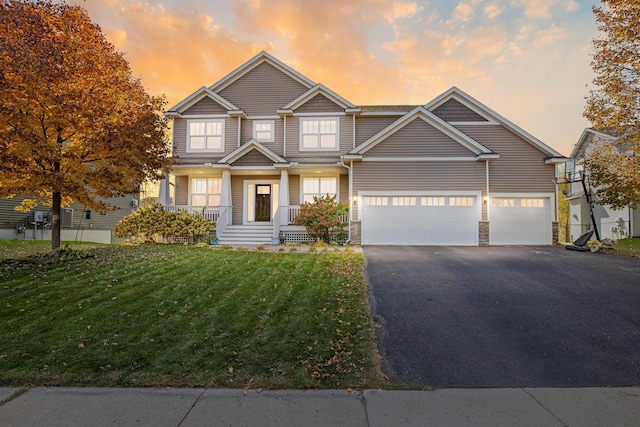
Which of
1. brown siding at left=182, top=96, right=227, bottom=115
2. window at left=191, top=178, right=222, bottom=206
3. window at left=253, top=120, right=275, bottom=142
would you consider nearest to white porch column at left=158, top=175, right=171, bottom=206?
window at left=191, top=178, right=222, bottom=206

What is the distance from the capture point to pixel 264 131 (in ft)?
61.7

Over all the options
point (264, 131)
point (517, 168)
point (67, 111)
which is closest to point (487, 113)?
point (517, 168)

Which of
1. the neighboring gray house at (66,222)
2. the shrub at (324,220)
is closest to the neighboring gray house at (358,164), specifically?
the shrub at (324,220)

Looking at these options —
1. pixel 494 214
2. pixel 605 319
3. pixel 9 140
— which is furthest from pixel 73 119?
pixel 494 214

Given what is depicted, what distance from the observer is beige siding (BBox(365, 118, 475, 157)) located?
51.1 ft

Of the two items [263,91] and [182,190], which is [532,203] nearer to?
[263,91]

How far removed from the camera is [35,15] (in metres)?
8.39

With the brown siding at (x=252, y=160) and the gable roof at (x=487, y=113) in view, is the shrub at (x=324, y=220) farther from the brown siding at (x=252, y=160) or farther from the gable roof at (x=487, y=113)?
the gable roof at (x=487, y=113)

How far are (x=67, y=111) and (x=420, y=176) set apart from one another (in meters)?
13.3

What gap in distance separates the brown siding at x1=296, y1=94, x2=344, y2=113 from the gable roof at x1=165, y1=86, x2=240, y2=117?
377cm

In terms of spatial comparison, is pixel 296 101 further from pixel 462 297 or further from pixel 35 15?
pixel 462 297

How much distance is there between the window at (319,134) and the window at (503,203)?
27.9 feet

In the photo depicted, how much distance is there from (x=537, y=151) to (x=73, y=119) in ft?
62.0

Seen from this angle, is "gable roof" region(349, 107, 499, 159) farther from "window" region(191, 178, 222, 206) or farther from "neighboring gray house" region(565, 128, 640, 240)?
"window" region(191, 178, 222, 206)
